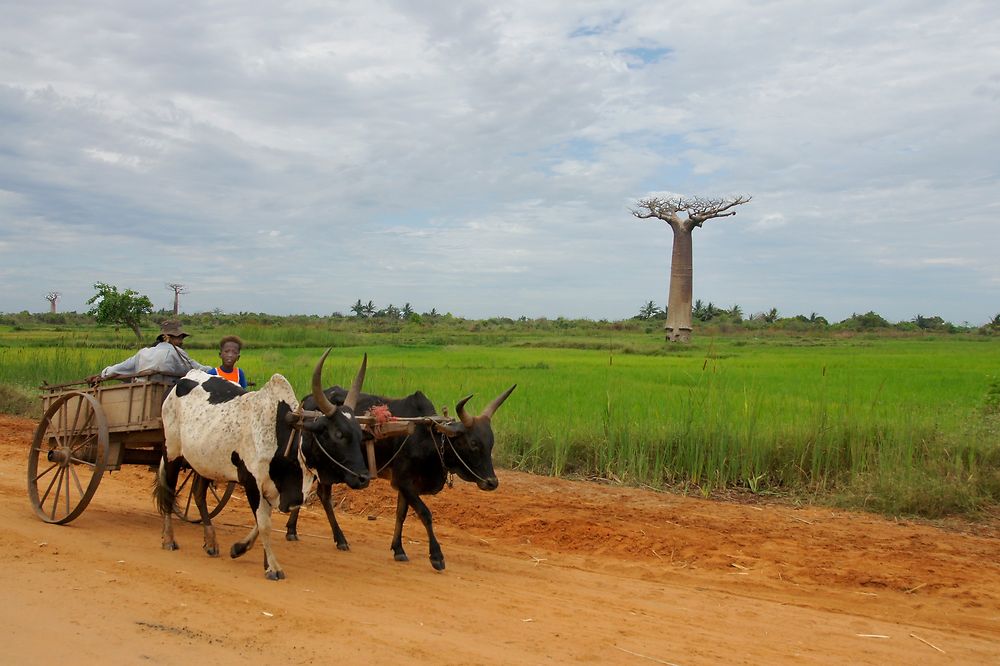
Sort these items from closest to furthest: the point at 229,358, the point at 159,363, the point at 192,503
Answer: the point at 159,363, the point at 229,358, the point at 192,503

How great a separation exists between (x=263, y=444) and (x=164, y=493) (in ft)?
4.46

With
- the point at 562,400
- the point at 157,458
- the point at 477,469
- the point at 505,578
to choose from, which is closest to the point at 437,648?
the point at 505,578

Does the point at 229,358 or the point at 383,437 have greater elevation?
the point at 229,358

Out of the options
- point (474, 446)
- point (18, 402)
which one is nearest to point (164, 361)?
point (474, 446)

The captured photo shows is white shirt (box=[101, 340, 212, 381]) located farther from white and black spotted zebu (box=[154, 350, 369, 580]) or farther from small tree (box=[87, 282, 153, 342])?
small tree (box=[87, 282, 153, 342])

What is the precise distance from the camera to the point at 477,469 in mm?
6266

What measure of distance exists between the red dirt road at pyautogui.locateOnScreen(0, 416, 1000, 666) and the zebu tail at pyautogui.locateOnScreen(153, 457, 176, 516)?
0.34m

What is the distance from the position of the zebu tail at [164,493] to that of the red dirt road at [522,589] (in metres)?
0.34

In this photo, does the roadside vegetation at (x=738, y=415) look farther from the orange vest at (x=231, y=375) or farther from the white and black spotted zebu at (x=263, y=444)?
the white and black spotted zebu at (x=263, y=444)

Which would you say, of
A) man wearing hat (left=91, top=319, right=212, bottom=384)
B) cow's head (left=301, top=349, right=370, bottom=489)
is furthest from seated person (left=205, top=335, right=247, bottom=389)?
cow's head (left=301, top=349, right=370, bottom=489)

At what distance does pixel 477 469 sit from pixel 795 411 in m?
6.48

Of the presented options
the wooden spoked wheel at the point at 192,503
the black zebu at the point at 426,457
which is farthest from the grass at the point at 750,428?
the wooden spoked wheel at the point at 192,503

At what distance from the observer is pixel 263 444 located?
5734mm

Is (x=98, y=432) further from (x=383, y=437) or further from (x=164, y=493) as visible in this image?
(x=383, y=437)
